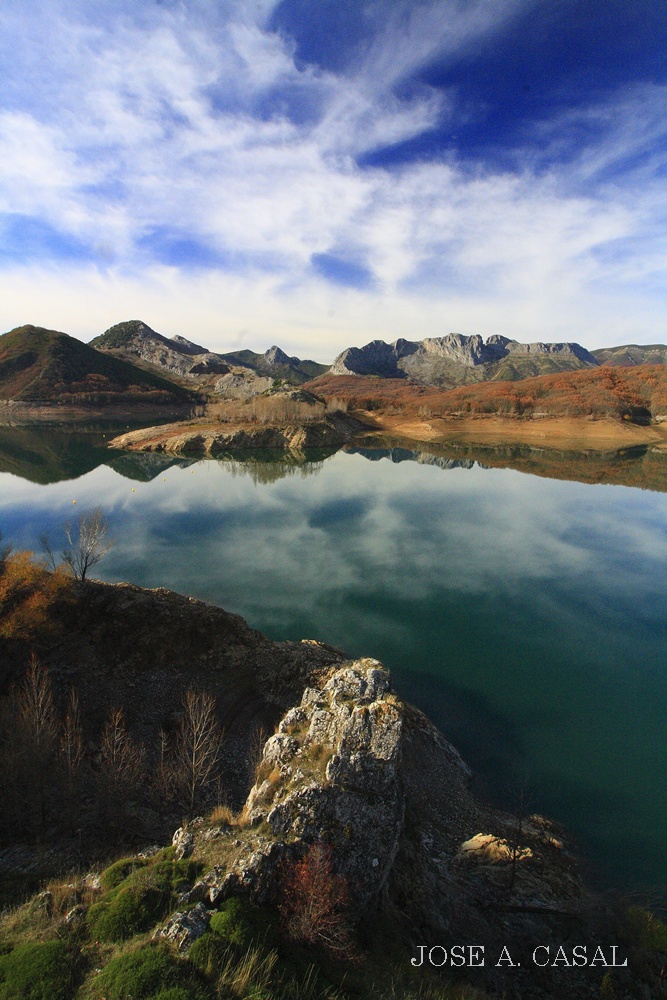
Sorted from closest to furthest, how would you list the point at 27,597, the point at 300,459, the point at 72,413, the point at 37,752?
the point at 37,752 < the point at 27,597 < the point at 300,459 < the point at 72,413

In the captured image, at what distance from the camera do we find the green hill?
458 ft

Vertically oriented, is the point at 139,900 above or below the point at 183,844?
above

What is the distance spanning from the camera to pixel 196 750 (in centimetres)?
1741

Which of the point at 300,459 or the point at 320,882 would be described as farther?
the point at 300,459

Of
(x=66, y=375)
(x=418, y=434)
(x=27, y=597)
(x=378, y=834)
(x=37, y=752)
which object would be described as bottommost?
(x=378, y=834)

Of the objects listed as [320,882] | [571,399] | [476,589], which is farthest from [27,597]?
[571,399]

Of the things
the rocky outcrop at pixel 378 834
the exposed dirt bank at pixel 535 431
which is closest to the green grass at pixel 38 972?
the rocky outcrop at pixel 378 834

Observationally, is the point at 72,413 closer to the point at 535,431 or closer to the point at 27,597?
the point at 27,597

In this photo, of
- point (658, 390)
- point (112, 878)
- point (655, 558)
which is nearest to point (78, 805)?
point (112, 878)

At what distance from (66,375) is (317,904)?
16918 cm

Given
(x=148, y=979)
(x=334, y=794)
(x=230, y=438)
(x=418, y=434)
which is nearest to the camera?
(x=148, y=979)

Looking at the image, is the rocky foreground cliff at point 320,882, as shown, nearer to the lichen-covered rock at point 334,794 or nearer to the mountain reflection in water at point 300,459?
the lichen-covered rock at point 334,794

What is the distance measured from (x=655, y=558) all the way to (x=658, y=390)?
375 ft

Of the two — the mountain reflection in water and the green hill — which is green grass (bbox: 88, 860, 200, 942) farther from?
the green hill
